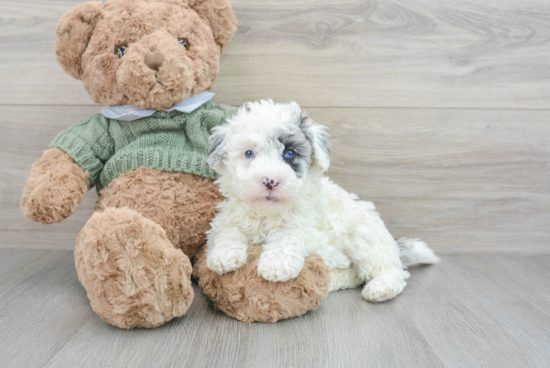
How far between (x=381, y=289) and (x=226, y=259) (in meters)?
0.39

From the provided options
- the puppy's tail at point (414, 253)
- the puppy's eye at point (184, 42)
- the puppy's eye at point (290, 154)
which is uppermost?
the puppy's eye at point (184, 42)

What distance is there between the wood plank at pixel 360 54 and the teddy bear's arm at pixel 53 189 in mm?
396

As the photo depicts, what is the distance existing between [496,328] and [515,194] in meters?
0.67

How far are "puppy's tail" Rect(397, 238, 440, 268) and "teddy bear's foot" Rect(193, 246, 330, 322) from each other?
426mm

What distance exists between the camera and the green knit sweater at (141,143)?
3.84 feet

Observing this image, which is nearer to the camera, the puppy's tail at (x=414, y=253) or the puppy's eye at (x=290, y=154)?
the puppy's eye at (x=290, y=154)

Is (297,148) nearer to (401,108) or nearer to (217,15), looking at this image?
(217,15)

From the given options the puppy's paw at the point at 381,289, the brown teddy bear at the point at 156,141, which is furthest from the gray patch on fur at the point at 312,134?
the puppy's paw at the point at 381,289

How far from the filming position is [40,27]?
143 centimetres

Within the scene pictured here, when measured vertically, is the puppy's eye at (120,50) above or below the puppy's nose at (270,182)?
above

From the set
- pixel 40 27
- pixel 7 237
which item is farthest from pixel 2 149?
pixel 40 27

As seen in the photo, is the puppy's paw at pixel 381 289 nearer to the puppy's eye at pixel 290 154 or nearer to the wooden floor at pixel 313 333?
the wooden floor at pixel 313 333

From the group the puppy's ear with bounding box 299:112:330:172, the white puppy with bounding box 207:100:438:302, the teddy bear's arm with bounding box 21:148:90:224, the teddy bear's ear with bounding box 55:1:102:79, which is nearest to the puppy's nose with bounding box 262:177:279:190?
the white puppy with bounding box 207:100:438:302

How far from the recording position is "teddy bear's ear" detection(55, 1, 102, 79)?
115 centimetres
